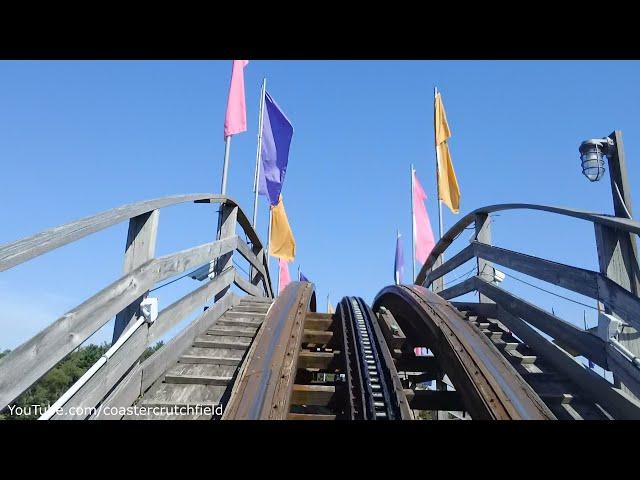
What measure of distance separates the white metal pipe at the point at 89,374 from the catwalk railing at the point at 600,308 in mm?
3739

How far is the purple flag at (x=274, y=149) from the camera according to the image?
14.8 meters

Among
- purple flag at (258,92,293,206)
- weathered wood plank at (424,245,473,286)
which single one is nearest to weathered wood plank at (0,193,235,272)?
weathered wood plank at (424,245,473,286)

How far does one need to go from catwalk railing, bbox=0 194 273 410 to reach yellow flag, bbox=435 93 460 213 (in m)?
10.3

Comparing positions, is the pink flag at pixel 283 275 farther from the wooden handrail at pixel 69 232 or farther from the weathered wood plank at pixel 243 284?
the wooden handrail at pixel 69 232

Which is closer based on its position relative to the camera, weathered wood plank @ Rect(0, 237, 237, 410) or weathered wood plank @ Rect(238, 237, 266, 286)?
weathered wood plank @ Rect(0, 237, 237, 410)

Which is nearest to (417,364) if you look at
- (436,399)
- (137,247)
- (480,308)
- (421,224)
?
(436,399)

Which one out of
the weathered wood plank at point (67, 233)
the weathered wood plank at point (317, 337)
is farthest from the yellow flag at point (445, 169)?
the weathered wood plank at point (67, 233)

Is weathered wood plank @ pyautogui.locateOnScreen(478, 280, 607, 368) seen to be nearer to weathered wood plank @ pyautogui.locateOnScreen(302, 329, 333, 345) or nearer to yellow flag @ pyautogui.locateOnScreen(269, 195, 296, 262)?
weathered wood plank @ pyautogui.locateOnScreen(302, 329, 333, 345)

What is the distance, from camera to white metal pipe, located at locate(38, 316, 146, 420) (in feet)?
8.89

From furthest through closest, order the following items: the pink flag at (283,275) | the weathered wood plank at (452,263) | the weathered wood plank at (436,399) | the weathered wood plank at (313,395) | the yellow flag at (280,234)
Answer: the pink flag at (283,275)
the yellow flag at (280,234)
the weathered wood plank at (452,263)
the weathered wood plank at (436,399)
the weathered wood plank at (313,395)

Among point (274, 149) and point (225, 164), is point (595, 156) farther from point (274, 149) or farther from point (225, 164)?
point (274, 149)

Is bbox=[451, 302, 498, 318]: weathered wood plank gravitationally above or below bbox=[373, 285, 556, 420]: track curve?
above

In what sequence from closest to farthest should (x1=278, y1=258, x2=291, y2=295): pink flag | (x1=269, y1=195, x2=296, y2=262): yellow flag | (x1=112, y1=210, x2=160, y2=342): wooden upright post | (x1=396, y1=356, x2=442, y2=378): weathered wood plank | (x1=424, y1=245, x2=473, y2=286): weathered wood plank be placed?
(x1=112, y1=210, x2=160, y2=342): wooden upright post, (x1=396, y1=356, x2=442, y2=378): weathered wood plank, (x1=424, y1=245, x2=473, y2=286): weathered wood plank, (x1=269, y1=195, x2=296, y2=262): yellow flag, (x1=278, y1=258, x2=291, y2=295): pink flag
